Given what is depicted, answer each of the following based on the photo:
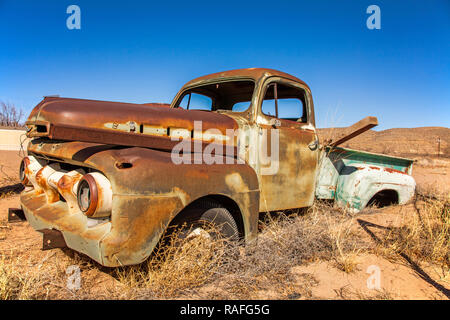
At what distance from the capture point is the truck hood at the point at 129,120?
7.55 feet

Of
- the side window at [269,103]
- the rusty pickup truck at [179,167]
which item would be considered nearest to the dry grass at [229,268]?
the rusty pickup truck at [179,167]

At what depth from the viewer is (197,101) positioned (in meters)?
3.99

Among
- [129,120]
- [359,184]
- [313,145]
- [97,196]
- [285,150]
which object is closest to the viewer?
[97,196]

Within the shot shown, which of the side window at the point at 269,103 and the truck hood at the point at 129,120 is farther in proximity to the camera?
the side window at the point at 269,103

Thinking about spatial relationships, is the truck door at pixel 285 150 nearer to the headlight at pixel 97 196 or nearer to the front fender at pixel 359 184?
the front fender at pixel 359 184

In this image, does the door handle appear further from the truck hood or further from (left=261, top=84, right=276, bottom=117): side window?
the truck hood

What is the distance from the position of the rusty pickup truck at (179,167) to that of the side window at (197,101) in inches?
0.5

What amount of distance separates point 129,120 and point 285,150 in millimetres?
1597

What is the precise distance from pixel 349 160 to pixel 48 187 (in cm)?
364

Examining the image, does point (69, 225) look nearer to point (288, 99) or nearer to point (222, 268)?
point (222, 268)

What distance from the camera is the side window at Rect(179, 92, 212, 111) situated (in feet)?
13.1

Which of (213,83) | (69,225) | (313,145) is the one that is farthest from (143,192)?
(313,145)
